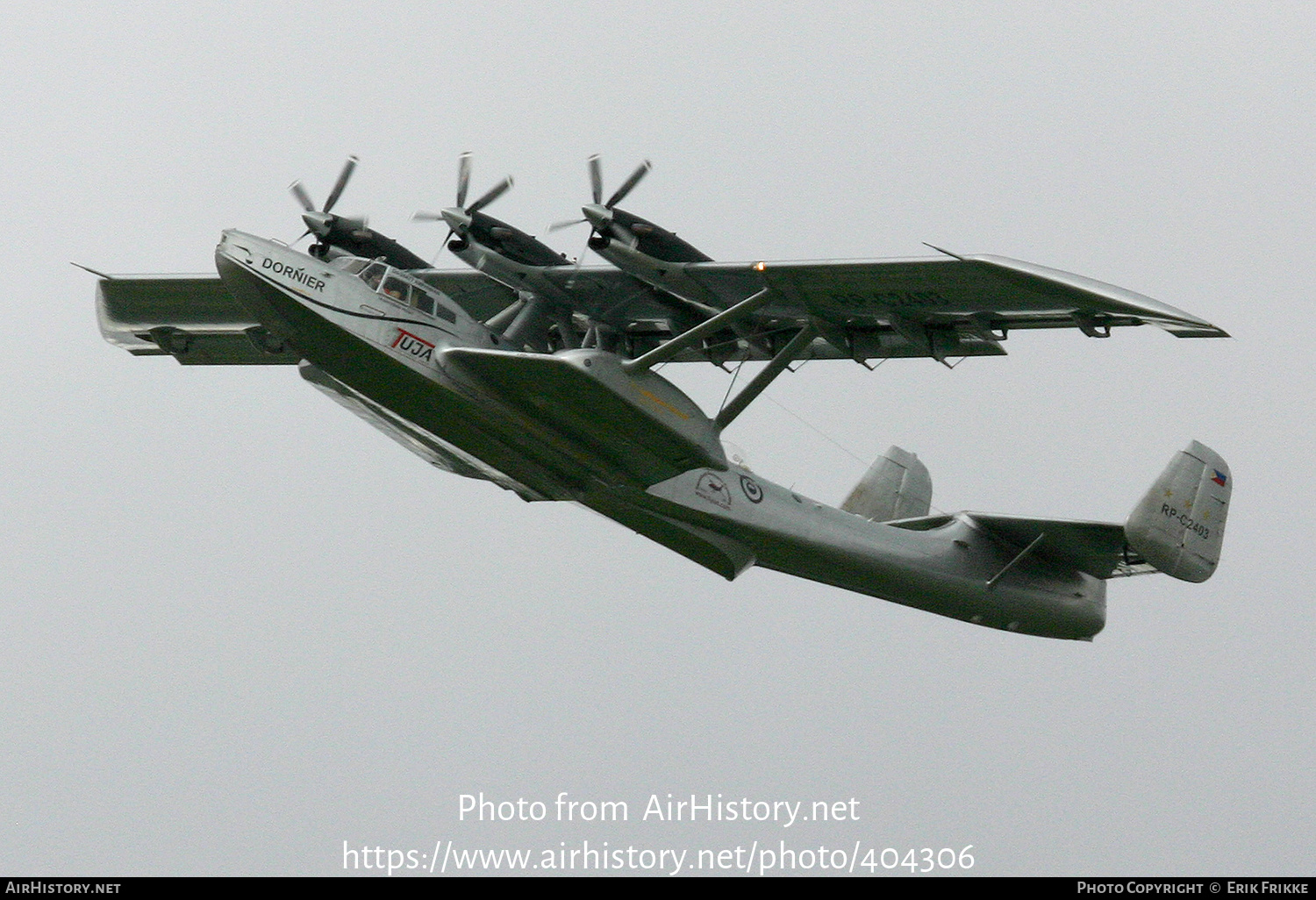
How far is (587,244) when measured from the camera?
18.2 metres

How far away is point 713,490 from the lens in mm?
19688

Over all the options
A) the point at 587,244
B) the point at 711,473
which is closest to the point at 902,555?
the point at 711,473

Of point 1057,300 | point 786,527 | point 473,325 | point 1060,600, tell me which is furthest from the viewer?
point 1060,600

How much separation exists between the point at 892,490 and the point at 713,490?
5.39 m

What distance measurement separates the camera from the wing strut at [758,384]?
18.5m

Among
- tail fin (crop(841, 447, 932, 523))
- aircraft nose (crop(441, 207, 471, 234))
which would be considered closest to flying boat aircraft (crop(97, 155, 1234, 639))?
aircraft nose (crop(441, 207, 471, 234))

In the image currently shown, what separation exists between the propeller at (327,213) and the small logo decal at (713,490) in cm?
509

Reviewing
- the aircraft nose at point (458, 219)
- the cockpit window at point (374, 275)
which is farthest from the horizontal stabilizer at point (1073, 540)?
the cockpit window at point (374, 275)

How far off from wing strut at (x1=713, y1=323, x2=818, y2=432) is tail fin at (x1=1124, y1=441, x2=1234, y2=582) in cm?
517

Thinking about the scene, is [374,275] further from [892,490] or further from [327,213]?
[892,490]

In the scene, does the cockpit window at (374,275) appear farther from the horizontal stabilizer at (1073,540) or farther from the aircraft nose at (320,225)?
the horizontal stabilizer at (1073,540)

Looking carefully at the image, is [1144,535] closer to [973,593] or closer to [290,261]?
[973,593]

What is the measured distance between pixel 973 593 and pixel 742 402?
15.4ft

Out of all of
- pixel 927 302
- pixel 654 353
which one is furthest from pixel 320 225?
pixel 927 302
